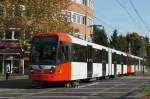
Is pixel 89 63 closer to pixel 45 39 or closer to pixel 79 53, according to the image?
pixel 79 53

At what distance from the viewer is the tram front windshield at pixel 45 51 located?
31.8 m

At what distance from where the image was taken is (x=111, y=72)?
51.6 m

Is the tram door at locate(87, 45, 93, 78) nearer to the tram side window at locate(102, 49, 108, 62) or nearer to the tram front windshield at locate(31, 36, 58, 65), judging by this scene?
the tram side window at locate(102, 49, 108, 62)

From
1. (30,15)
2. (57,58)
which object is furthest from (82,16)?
(57,58)

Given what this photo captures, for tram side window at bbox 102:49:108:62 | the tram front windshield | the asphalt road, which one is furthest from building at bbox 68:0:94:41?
the asphalt road

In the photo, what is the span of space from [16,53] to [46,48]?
139 feet

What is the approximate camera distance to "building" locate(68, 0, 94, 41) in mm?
87562

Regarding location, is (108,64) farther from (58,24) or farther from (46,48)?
(46,48)

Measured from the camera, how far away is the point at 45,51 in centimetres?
3212

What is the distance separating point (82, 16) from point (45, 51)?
5879cm

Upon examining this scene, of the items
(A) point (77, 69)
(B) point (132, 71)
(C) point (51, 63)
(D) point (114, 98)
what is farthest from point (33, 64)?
(B) point (132, 71)

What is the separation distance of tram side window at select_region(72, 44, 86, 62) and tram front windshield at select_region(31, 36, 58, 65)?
207 cm

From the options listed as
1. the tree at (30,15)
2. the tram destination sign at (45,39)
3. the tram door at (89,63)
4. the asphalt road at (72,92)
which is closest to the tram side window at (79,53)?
the tram door at (89,63)

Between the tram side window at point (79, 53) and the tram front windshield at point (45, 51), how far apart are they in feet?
6.78
